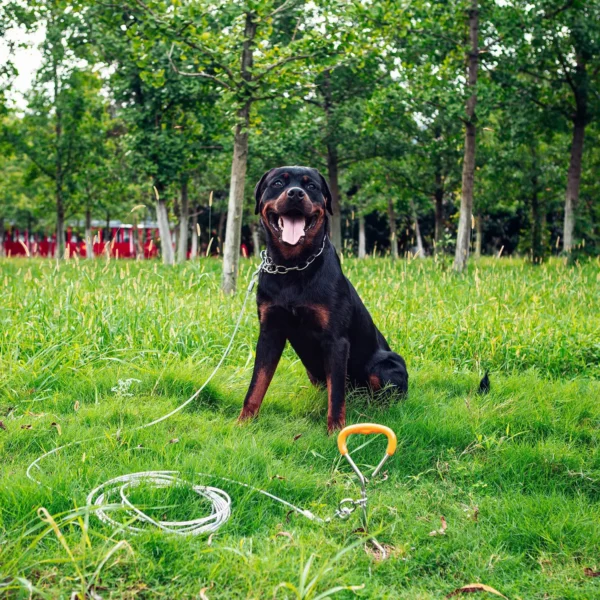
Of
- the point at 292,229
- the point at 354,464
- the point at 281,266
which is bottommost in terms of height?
the point at 354,464

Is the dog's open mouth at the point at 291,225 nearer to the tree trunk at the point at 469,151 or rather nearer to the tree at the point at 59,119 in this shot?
the tree trunk at the point at 469,151

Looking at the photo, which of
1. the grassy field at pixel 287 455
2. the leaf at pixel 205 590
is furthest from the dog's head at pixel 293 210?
the leaf at pixel 205 590

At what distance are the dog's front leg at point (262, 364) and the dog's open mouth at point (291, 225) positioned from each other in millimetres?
613

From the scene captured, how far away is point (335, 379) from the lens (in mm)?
3994

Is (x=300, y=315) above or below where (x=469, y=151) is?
below

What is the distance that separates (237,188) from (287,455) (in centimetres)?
586

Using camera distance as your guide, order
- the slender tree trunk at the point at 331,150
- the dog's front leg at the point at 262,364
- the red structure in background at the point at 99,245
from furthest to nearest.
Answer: the slender tree trunk at the point at 331,150
the red structure in background at the point at 99,245
the dog's front leg at the point at 262,364

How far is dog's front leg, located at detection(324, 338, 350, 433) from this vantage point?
3.98m

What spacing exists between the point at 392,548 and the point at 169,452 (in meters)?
1.39

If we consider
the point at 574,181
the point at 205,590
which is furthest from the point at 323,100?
the point at 205,590

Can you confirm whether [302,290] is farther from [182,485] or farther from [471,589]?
[471,589]

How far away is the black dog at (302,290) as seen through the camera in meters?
3.96

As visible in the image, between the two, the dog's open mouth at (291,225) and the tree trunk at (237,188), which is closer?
the dog's open mouth at (291,225)

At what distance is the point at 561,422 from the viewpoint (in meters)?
4.39
